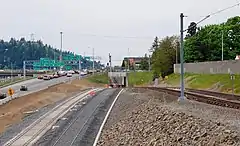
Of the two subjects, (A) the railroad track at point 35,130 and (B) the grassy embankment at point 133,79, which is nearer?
(A) the railroad track at point 35,130

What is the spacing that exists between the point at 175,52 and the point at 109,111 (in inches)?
3138

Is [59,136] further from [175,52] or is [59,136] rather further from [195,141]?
[175,52]

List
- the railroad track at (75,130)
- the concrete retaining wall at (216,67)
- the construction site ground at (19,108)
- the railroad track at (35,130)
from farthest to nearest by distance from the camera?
Answer: the concrete retaining wall at (216,67), the construction site ground at (19,108), the railroad track at (35,130), the railroad track at (75,130)

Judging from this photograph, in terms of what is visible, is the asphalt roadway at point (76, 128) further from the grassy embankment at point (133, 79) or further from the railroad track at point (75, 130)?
the grassy embankment at point (133, 79)

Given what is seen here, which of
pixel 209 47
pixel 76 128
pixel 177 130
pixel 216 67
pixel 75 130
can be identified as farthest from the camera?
pixel 209 47

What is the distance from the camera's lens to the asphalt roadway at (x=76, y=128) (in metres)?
28.2

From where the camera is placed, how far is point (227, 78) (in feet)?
208

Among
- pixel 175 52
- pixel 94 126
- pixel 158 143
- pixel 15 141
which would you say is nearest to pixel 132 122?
pixel 94 126

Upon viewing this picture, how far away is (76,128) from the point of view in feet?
110

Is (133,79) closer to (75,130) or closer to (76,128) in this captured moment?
(76,128)

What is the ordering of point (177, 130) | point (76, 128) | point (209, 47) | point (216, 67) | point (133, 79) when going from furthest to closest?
point (133, 79) → point (209, 47) → point (216, 67) → point (76, 128) → point (177, 130)

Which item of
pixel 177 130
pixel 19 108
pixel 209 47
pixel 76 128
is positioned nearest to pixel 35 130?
pixel 76 128

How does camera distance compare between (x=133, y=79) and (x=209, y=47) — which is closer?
(x=209, y=47)

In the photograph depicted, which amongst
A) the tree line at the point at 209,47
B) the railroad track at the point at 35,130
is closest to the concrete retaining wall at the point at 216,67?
the tree line at the point at 209,47
